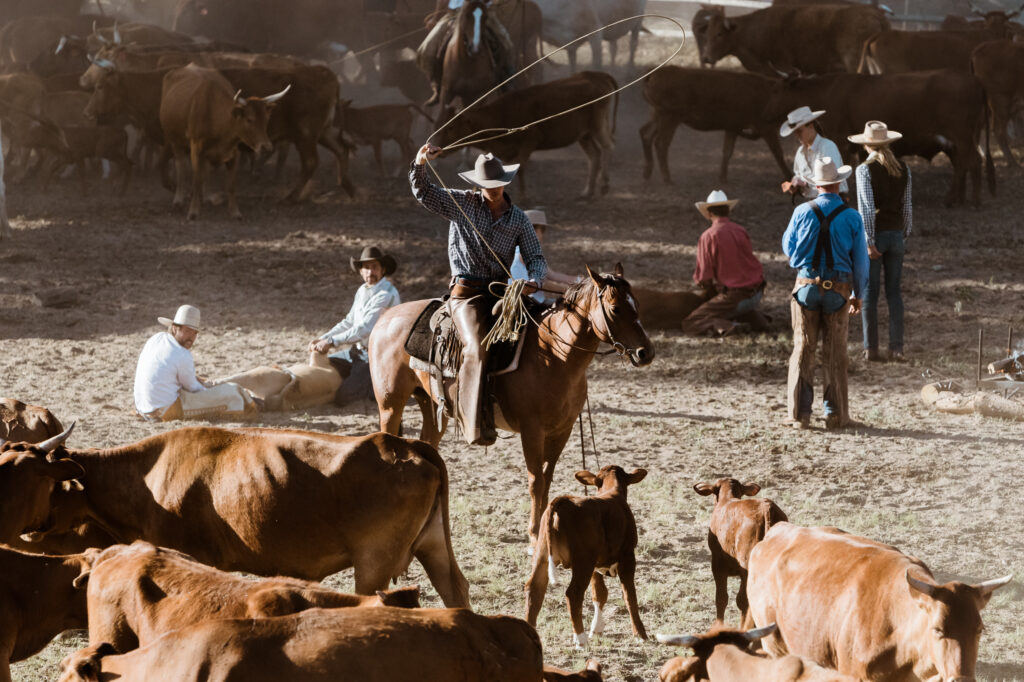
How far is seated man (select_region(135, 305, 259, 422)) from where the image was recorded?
9.84m

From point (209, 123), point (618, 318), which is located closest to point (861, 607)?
point (618, 318)

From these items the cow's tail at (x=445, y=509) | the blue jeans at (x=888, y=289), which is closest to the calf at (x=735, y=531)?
the cow's tail at (x=445, y=509)

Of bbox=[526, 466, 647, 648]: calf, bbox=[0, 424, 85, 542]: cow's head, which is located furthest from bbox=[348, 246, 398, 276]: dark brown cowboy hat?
bbox=[0, 424, 85, 542]: cow's head

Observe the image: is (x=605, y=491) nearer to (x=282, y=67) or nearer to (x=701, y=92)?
(x=701, y=92)

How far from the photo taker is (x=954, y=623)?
4211 millimetres

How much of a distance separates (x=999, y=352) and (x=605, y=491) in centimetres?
677

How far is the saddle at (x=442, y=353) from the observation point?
767 cm

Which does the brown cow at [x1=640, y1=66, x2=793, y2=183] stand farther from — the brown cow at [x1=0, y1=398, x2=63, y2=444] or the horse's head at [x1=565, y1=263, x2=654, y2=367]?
the brown cow at [x1=0, y1=398, x2=63, y2=444]

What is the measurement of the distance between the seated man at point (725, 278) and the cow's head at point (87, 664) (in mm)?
9351

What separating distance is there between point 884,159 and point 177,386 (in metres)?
6.33

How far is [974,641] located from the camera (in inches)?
167

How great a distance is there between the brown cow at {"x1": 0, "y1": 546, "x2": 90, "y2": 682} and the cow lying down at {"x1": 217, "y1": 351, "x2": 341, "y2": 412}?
5450mm

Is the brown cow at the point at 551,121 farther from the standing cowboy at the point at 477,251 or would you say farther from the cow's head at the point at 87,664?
the cow's head at the point at 87,664

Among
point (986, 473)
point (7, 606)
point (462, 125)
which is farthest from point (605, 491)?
point (462, 125)
